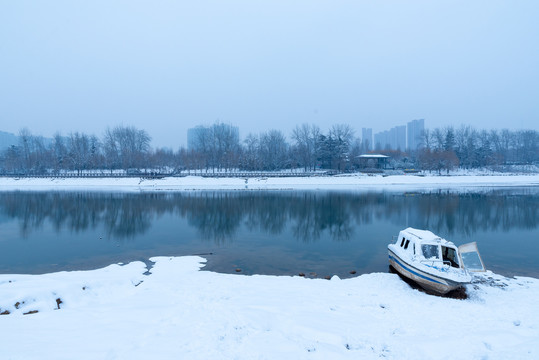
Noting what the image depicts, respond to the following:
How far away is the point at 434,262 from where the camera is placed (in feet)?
39.4

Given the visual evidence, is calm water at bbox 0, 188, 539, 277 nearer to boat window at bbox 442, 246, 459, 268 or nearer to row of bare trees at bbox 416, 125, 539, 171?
boat window at bbox 442, 246, 459, 268

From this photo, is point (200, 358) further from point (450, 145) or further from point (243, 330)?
point (450, 145)

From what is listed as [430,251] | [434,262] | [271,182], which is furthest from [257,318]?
[271,182]

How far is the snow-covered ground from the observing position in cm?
672

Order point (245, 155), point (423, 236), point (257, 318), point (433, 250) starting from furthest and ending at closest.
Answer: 1. point (245, 155)
2. point (423, 236)
3. point (433, 250)
4. point (257, 318)

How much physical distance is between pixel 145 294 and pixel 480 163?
352ft

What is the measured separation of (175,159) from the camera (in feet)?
307

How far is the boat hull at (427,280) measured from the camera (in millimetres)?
11102

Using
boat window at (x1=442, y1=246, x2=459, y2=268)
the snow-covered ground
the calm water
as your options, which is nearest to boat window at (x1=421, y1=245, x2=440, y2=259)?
boat window at (x1=442, y1=246, x2=459, y2=268)

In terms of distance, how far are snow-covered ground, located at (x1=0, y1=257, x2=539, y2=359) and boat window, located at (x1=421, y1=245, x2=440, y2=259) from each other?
1.47 meters

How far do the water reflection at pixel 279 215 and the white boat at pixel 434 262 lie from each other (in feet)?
23.0

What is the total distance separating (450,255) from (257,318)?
8745mm

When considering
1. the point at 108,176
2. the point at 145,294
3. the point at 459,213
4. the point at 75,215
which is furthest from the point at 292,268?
the point at 108,176

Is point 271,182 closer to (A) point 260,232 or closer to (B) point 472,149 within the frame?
(A) point 260,232
